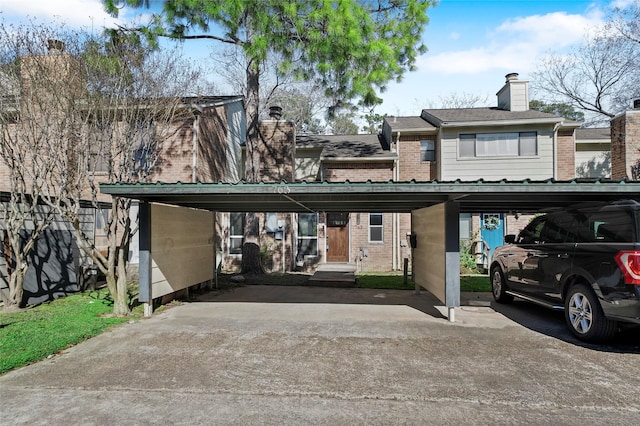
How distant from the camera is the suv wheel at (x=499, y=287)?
325 inches

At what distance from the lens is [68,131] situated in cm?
756

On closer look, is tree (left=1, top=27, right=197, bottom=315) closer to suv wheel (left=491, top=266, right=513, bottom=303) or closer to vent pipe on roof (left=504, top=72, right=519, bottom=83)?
suv wheel (left=491, top=266, right=513, bottom=303)

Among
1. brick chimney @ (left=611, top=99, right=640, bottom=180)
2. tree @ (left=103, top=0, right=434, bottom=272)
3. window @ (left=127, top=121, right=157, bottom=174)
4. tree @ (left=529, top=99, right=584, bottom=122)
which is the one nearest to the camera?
window @ (left=127, top=121, right=157, bottom=174)

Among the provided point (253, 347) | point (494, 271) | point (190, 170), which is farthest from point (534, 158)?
point (253, 347)

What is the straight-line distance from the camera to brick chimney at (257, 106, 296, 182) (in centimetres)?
1501

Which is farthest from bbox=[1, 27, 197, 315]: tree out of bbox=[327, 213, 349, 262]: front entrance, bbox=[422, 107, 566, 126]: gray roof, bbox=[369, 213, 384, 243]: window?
bbox=[422, 107, 566, 126]: gray roof

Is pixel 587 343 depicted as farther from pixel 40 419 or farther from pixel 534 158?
pixel 534 158

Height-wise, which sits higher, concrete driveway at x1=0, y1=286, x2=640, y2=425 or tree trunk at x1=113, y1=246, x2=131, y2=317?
tree trunk at x1=113, y1=246, x2=131, y2=317

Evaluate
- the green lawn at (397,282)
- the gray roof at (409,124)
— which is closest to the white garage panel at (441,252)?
the green lawn at (397,282)

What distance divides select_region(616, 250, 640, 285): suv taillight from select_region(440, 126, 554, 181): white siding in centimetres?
1081

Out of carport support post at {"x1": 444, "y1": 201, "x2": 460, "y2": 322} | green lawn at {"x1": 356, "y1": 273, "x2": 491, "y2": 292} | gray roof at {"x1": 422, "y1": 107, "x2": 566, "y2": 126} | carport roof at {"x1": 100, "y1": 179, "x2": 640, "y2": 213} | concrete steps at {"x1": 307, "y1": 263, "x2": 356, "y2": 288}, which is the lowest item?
green lawn at {"x1": 356, "y1": 273, "x2": 491, "y2": 292}

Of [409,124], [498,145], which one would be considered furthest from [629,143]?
[409,124]

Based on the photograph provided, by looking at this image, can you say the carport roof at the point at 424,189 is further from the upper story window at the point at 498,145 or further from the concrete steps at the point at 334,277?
the upper story window at the point at 498,145

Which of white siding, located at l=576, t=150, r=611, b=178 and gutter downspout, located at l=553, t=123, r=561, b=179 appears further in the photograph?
white siding, located at l=576, t=150, r=611, b=178
